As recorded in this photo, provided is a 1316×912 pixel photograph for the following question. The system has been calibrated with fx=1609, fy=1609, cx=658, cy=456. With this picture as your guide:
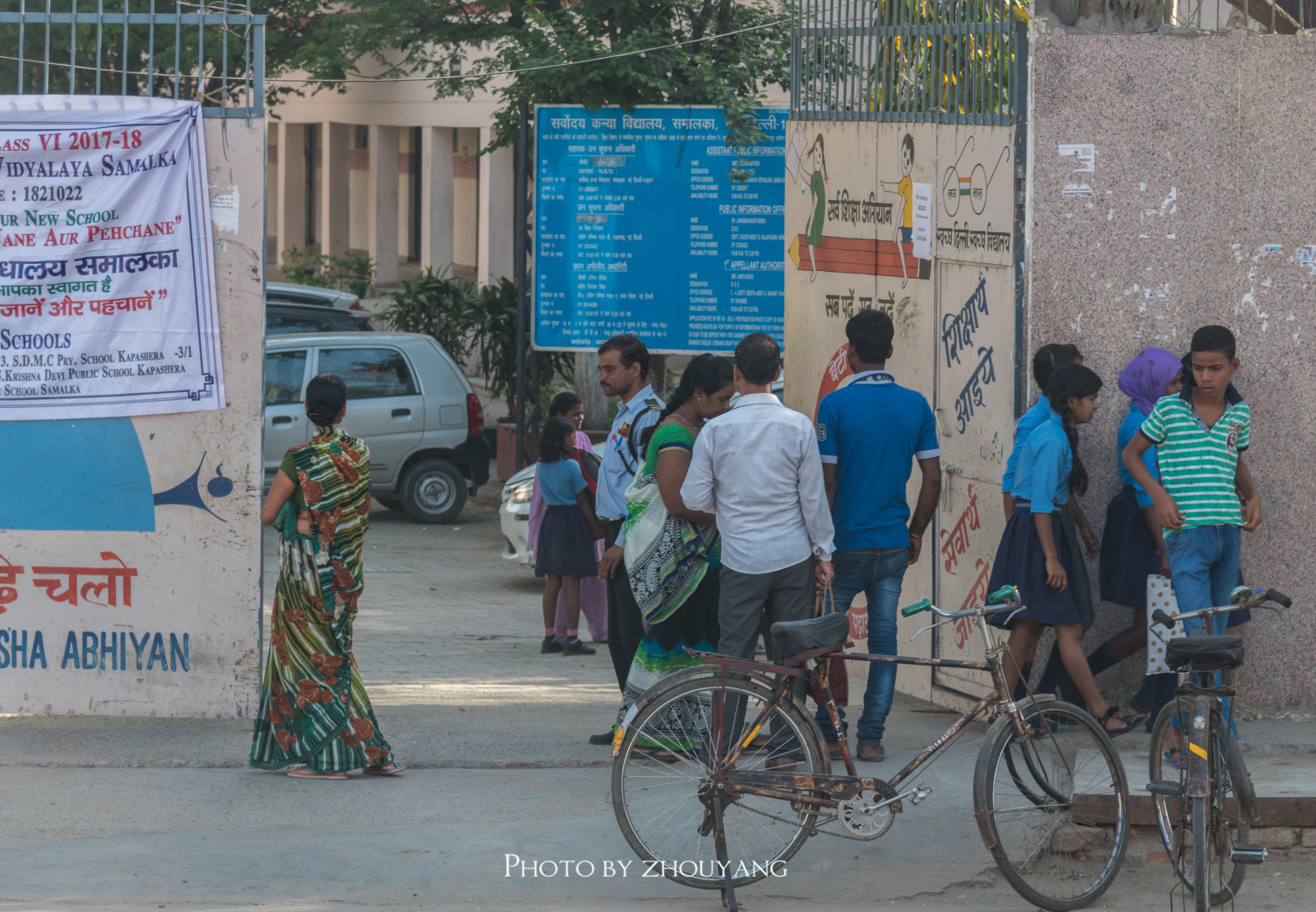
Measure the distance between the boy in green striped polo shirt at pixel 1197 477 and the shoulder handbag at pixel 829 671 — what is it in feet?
4.66

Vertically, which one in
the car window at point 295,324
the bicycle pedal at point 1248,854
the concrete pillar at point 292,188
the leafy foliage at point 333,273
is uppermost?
the concrete pillar at point 292,188

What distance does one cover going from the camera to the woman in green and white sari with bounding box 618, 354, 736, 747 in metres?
6.36

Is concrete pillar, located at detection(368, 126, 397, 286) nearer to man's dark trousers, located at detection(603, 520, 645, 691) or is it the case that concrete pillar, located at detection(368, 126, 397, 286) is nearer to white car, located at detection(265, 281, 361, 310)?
white car, located at detection(265, 281, 361, 310)

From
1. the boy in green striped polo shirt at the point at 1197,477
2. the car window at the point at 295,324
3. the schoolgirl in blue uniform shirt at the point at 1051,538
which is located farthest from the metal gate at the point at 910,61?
the car window at the point at 295,324

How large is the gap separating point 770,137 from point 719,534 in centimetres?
810

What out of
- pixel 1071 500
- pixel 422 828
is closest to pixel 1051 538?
pixel 1071 500

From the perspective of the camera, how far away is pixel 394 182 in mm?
39500

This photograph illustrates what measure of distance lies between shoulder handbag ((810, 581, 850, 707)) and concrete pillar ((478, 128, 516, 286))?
25.1 metres

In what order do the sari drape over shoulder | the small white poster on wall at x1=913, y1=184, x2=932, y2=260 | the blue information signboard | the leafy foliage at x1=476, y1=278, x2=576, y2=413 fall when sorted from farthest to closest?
the leafy foliage at x1=476, y1=278, x2=576, y2=413, the blue information signboard, the small white poster on wall at x1=913, y1=184, x2=932, y2=260, the sari drape over shoulder

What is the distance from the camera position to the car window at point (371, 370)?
1521 centimetres

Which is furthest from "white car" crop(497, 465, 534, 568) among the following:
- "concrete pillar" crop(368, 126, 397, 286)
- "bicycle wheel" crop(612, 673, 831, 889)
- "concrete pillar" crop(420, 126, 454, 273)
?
"concrete pillar" crop(368, 126, 397, 286)

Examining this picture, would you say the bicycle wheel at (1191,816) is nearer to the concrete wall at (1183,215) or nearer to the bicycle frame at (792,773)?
the bicycle frame at (792,773)

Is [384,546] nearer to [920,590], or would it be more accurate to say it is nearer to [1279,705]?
[920,590]

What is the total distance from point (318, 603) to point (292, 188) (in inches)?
1727
